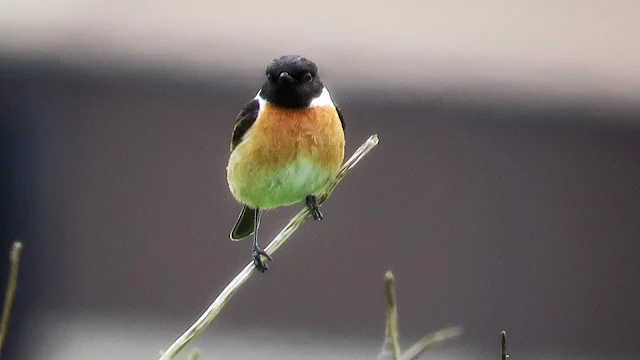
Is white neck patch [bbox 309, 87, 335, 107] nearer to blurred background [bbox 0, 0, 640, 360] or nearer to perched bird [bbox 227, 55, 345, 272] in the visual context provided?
perched bird [bbox 227, 55, 345, 272]

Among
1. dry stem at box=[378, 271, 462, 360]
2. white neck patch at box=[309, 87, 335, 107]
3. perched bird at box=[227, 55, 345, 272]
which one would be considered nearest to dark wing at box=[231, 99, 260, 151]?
perched bird at box=[227, 55, 345, 272]

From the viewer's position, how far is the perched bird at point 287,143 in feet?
9.61

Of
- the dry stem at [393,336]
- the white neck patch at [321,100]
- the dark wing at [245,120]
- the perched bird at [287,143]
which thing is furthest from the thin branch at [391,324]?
the dark wing at [245,120]

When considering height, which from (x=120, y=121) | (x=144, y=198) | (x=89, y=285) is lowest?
(x=89, y=285)

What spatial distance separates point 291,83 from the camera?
2996mm

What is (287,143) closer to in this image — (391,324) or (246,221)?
(246,221)

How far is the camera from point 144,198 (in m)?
7.59

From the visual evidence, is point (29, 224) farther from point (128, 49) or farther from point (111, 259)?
point (128, 49)

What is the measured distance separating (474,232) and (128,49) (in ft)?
9.97

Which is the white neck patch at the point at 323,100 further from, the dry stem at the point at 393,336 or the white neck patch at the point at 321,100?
the dry stem at the point at 393,336

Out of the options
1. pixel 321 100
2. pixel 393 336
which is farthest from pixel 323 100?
pixel 393 336

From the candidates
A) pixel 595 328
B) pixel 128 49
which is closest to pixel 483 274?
pixel 595 328

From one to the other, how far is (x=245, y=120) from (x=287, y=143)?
26 centimetres

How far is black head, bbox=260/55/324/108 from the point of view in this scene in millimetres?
2947
